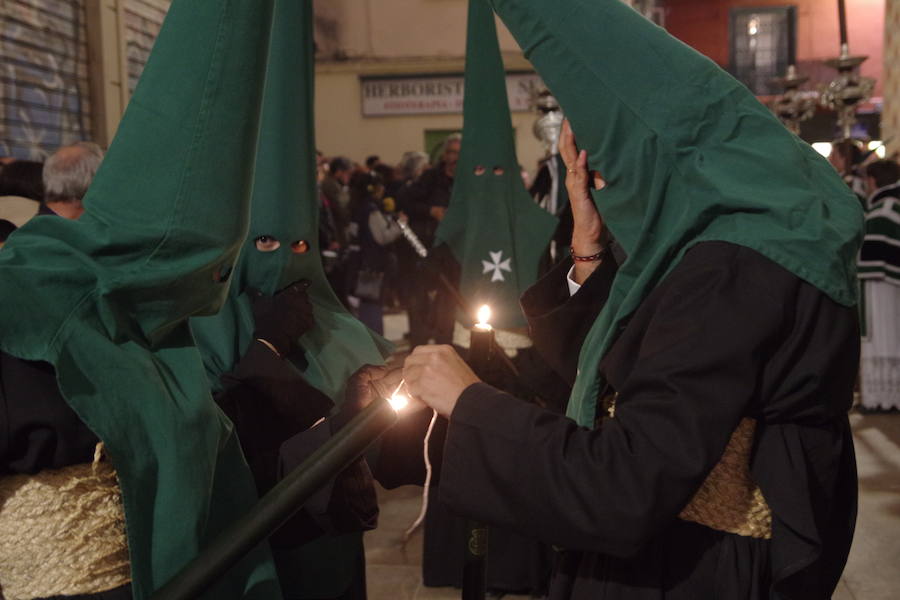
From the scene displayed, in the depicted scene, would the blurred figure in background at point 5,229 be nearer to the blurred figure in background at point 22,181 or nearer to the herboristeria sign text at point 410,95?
the blurred figure in background at point 22,181

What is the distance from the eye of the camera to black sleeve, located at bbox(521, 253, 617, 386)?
198 centimetres

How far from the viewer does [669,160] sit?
4.86 feet

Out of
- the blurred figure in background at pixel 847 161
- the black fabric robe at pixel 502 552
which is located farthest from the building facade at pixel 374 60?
the black fabric robe at pixel 502 552

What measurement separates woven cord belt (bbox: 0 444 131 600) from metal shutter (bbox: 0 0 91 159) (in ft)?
23.2

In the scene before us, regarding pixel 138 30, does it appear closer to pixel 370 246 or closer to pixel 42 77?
pixel 42 77

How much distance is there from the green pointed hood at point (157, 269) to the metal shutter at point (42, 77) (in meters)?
7.02

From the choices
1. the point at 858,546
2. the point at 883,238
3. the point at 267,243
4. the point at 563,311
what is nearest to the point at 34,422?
the point at 563,311

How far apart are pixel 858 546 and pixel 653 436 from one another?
396 centimetres

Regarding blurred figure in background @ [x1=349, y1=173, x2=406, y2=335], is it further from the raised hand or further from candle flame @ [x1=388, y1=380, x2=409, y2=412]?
candle flame @ [x1=388, y1=380, x2=409, y2=412]

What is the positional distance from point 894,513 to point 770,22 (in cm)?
2119

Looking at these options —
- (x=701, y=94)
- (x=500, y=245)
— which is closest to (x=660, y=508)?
(x=701, y=94)

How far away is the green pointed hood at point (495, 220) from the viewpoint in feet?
16.0

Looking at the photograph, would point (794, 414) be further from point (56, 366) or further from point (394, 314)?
point (394, 314)

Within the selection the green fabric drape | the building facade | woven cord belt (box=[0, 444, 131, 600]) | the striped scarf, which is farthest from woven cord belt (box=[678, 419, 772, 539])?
the building facade
